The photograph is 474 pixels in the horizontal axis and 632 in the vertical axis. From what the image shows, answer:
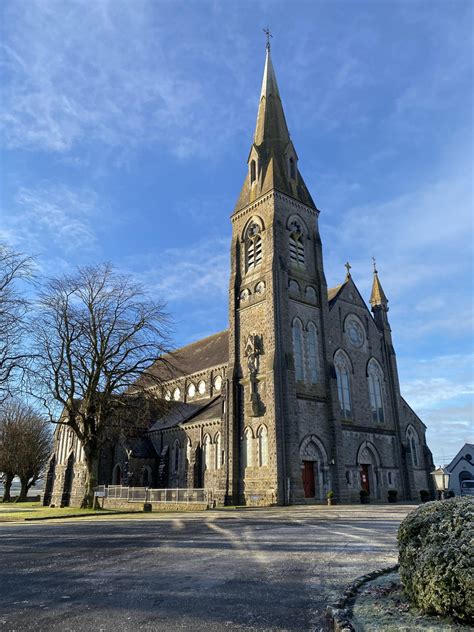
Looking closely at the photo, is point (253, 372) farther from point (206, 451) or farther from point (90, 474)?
point (90, 474)

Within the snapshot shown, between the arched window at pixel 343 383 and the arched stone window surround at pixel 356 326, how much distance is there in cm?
215

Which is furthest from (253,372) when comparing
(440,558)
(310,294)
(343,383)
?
(440,558)

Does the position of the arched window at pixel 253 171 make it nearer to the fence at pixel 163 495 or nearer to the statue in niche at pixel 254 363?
the statue in niche at pixel 254 363

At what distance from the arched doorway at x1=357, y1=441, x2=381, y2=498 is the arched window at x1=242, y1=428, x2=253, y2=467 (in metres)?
9.13

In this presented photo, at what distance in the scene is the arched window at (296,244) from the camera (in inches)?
1443

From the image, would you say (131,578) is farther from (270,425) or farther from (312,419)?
(312,419)

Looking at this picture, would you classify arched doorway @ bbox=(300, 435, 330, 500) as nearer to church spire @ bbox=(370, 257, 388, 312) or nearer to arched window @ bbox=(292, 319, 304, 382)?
arched window @ bbox=(292, 319, 304, 382)

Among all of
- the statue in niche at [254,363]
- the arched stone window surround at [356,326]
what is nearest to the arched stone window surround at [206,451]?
the statue in niche at [254,363]

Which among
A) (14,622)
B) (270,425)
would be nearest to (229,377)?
(270,425)

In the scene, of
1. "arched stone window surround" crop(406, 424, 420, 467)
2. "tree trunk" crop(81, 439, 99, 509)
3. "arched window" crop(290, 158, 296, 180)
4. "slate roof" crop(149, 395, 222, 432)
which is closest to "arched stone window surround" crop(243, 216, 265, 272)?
"arched window" crop(290, 158, 296, 180)

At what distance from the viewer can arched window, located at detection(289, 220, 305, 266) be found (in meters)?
36.7

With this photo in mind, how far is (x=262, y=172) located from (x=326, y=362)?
1708 cm

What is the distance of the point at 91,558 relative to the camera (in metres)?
9.84

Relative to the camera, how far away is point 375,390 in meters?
39.1
